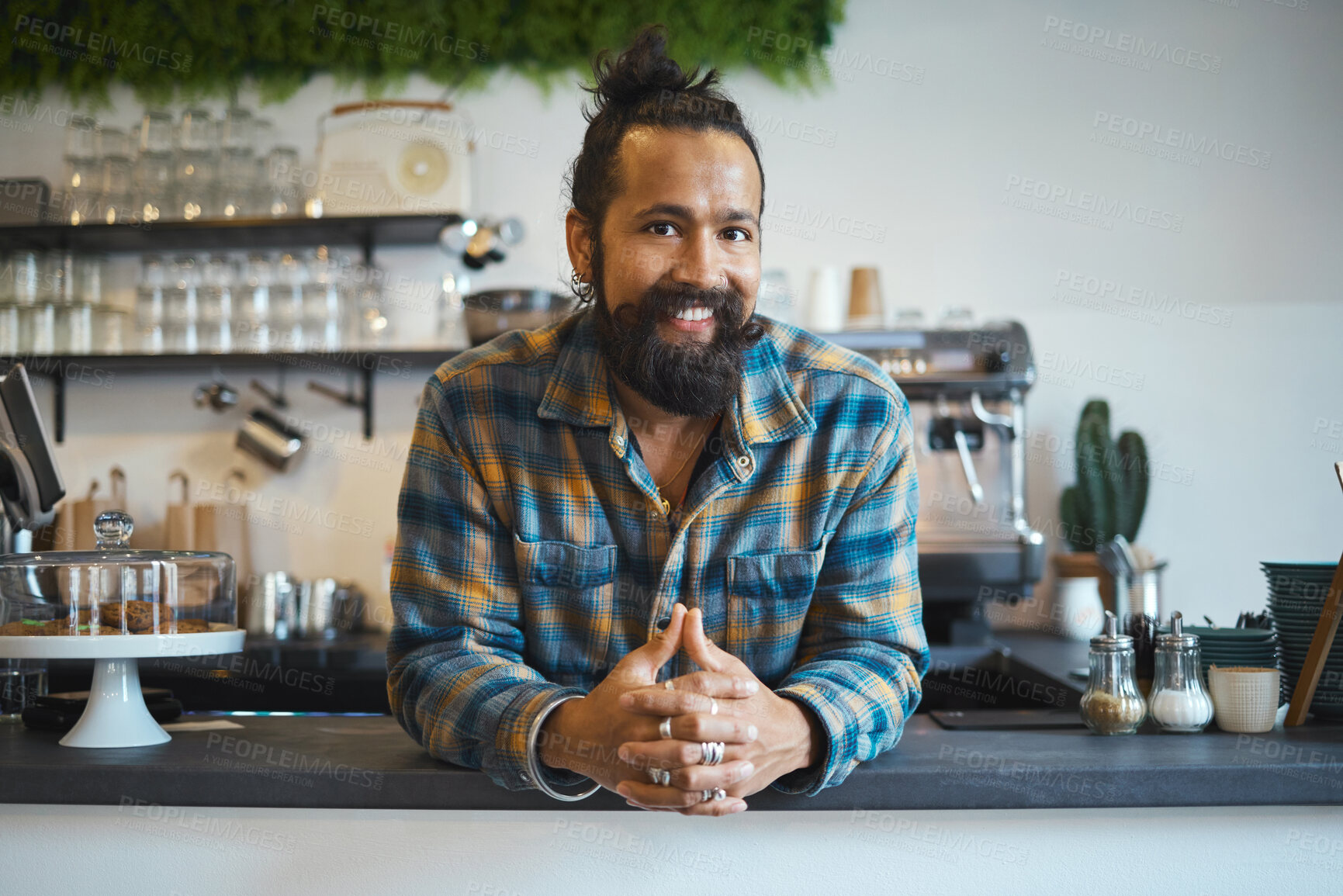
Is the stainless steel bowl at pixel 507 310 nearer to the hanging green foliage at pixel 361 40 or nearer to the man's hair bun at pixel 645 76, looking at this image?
the hanging green foliage at pixel 361 40

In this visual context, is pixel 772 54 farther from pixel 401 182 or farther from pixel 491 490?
pixel 491 490

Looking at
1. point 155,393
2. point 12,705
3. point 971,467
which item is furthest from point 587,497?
point 155,393

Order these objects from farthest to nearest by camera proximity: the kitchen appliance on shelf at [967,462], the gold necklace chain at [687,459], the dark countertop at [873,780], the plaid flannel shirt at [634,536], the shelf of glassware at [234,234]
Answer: the shelf of glassware at [234,234] → the kitchen appliance on shelf at [967,462] → the gold necklace chain at [687,459] → the plaid flannel shirt at [634,536] → the dark countertop at [873,780]

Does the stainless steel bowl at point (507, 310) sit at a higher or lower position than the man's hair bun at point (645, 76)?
lower

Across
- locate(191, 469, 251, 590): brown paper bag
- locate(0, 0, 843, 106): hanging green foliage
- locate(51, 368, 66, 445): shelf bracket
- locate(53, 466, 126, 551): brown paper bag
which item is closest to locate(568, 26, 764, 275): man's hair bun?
locate(0, 0, 843, 106): hanging green foliage

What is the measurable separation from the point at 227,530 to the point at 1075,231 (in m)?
2.42

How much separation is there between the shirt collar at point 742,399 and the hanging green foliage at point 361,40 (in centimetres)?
193

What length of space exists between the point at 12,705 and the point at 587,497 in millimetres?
905

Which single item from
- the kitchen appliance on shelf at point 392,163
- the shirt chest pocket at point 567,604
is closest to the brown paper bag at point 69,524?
the kitchen appliance on shelf at point 392,163

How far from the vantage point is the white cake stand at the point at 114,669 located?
52.6 inches

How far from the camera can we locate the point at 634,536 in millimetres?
1376

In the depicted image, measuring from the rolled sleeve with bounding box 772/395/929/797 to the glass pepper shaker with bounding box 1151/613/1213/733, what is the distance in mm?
290

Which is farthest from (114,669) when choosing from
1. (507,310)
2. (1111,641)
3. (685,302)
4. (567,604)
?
(507,310)

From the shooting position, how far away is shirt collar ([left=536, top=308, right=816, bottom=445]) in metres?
1.39
